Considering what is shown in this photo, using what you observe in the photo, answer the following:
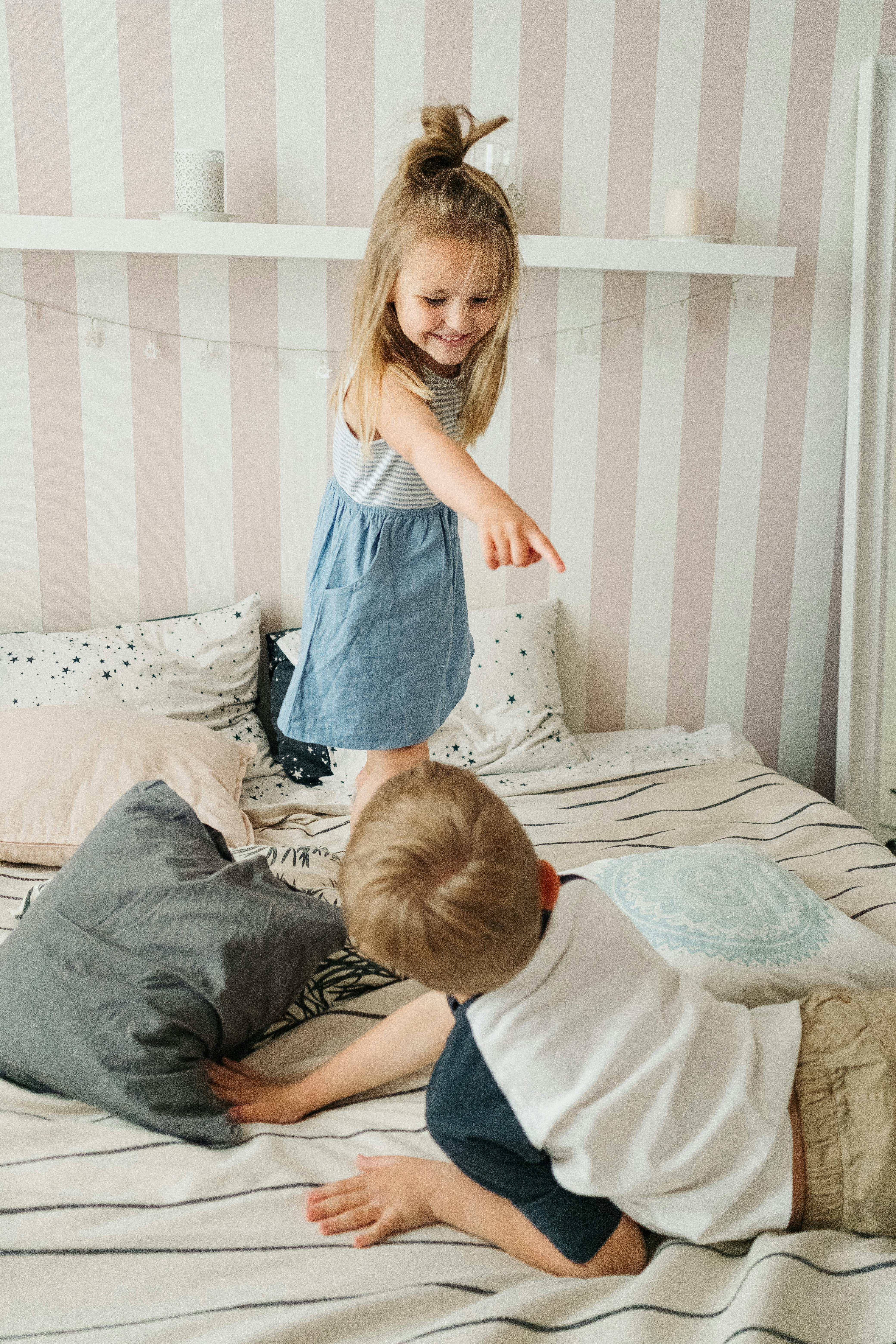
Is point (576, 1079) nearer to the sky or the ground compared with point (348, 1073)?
nearer to the sky

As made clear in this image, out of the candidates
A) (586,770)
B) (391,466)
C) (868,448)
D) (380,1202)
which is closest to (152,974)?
(380,1202)

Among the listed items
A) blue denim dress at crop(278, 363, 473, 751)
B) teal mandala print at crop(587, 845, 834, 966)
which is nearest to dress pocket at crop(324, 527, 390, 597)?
blue denim dress at crop(278, 363, 473, 751)

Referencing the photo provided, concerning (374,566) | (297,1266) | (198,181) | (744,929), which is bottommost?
(297,1266)

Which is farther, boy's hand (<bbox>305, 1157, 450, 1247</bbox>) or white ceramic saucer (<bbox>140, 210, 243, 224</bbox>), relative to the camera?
white ceramic saucer (<bbox>140, 210, 243, 224</bbox>)

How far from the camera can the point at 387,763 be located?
1625 millimetres

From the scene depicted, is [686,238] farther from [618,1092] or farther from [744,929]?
→ [618,1092]

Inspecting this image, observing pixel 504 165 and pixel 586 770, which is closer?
pixel 504 165

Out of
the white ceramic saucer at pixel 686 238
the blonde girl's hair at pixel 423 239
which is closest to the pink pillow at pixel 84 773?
the blonde girl's hair at pixel 423 239

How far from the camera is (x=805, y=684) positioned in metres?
2.61

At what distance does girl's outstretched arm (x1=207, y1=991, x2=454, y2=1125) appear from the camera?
40.9 inches

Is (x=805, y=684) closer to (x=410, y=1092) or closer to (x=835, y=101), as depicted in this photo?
(x=835, y=101)

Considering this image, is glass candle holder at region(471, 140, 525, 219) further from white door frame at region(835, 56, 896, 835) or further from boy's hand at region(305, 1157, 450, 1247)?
boy's hand at region(305, 1157, 450, 1247)

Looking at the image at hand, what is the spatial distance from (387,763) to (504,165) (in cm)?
125

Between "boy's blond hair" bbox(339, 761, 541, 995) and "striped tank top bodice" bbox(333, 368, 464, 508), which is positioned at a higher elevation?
"striped tank top bodice" bbox(333, 368, 464, 508)
